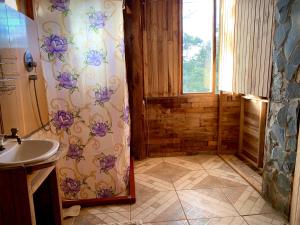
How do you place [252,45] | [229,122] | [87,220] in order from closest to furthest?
[87,220] < [252,45] < [229,122]

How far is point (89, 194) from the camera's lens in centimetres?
221

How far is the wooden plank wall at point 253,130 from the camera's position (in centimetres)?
261

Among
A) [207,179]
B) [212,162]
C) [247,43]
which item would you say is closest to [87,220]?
[207,179]

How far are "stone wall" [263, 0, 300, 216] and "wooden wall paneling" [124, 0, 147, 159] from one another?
1.54 meters

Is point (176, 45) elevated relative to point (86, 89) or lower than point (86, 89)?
elevated

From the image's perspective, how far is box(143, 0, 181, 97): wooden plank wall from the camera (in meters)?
2.91

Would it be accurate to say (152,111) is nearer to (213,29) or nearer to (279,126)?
(213,29)

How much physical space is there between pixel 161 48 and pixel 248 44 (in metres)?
1.07

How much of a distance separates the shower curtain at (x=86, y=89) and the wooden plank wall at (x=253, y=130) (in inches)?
61.6

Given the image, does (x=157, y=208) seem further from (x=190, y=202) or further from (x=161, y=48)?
(x=161, y=48)

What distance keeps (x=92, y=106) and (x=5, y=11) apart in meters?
0.93

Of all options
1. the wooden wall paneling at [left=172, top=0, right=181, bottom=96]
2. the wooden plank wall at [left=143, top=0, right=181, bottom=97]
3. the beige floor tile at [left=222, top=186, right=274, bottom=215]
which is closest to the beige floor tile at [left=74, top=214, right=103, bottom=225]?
the beige floor tile at [left=222, top=186, right=274, bottom=215]

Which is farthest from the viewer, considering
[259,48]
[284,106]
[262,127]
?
[262,127]

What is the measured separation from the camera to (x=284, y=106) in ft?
5.91
